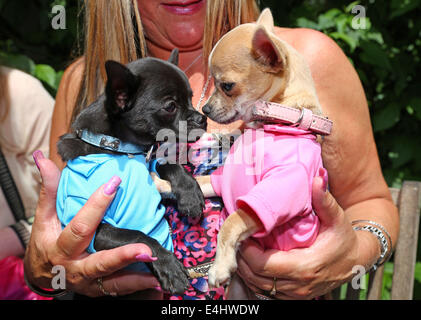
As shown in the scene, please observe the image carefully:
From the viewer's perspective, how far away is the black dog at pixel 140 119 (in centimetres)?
163

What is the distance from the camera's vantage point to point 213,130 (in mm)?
2078

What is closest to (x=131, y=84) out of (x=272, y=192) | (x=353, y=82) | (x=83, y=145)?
(x=83, y=145)

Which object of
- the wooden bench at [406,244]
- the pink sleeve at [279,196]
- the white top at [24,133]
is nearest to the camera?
the pink sleeve at [279,196]

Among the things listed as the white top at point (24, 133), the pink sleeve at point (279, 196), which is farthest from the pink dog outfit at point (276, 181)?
the white top at point (24, 133)

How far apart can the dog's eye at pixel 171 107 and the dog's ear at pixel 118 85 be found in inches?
5.5

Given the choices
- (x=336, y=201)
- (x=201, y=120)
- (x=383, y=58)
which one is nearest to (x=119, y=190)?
(x=201, y=120)

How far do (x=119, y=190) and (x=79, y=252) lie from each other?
1.02 feet

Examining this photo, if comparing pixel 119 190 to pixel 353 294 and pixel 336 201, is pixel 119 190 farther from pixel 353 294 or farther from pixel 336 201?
pixel 353 294

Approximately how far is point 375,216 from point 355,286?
0.40 metres

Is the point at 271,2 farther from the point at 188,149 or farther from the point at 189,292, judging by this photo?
the point at 189,292

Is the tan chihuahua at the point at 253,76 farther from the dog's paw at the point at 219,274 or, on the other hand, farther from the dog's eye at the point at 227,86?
the dog's paw at the point at 219,274

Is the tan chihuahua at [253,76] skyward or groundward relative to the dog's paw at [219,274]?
skyward

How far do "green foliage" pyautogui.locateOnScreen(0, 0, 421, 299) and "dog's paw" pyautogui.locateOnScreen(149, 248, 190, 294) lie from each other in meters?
2.05

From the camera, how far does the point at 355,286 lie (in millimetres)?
2273
